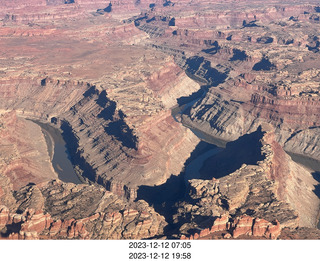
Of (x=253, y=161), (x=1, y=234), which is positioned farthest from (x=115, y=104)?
(x=1, y=234)

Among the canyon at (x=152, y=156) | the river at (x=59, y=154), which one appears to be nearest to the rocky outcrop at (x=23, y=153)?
the canyon at (x=152, y=156)

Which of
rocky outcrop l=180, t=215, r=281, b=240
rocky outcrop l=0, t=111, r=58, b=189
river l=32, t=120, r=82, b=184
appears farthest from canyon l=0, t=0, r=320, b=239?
river l=32, t=120, r=82, b=184

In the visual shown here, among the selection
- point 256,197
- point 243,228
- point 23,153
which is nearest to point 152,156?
point 256,197

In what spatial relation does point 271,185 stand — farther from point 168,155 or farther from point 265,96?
point 265,96

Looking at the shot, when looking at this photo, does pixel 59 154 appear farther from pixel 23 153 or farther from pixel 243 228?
pixel 243 228

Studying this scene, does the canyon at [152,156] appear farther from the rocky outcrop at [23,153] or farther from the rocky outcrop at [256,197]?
the rocky outcrop at [23,153]

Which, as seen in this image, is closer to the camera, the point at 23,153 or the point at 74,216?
the point at 74,216

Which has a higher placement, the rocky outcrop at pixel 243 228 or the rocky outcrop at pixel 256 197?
the rocky outcrop at pixel 243 228

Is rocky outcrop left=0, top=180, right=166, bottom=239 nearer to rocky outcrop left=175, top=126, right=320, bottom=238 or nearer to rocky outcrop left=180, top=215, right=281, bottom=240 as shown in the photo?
rocky outcrop left=175, top=126, right=320, bottom=238
